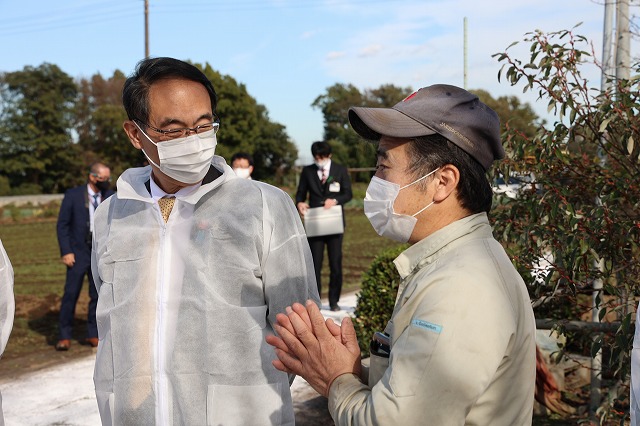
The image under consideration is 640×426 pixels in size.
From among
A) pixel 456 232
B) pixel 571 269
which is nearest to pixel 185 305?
pixel 456 232

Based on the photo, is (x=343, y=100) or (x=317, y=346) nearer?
(x=317, y=346)

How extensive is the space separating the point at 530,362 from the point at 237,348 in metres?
1.18

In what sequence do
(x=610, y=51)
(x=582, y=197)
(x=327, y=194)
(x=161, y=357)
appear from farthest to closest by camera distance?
(x=327, y=194) → (x=610, y=51) → (x=582, y=197) → (x=161, y=357)

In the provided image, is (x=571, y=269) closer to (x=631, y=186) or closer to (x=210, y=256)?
(x=631, y=186)

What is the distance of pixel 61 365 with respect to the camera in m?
7.08

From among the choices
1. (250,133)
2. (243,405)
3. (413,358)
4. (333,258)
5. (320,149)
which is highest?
(413,358)

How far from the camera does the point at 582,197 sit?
4.02 m

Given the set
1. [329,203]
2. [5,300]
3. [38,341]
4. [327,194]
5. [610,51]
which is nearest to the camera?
[5,300]

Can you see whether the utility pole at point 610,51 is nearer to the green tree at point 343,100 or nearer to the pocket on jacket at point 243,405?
the pocket on jacket at point 243,405

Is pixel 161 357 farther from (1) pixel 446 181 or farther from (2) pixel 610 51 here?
(2) pixel 610 51

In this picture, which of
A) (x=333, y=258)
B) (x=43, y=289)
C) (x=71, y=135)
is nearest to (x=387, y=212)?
(x=333, y=258)

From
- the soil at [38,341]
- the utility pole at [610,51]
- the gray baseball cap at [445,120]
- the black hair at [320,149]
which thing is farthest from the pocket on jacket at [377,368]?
the black hair at [320,149]

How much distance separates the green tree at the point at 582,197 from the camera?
349 cm

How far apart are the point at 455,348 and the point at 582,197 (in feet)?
9.16
